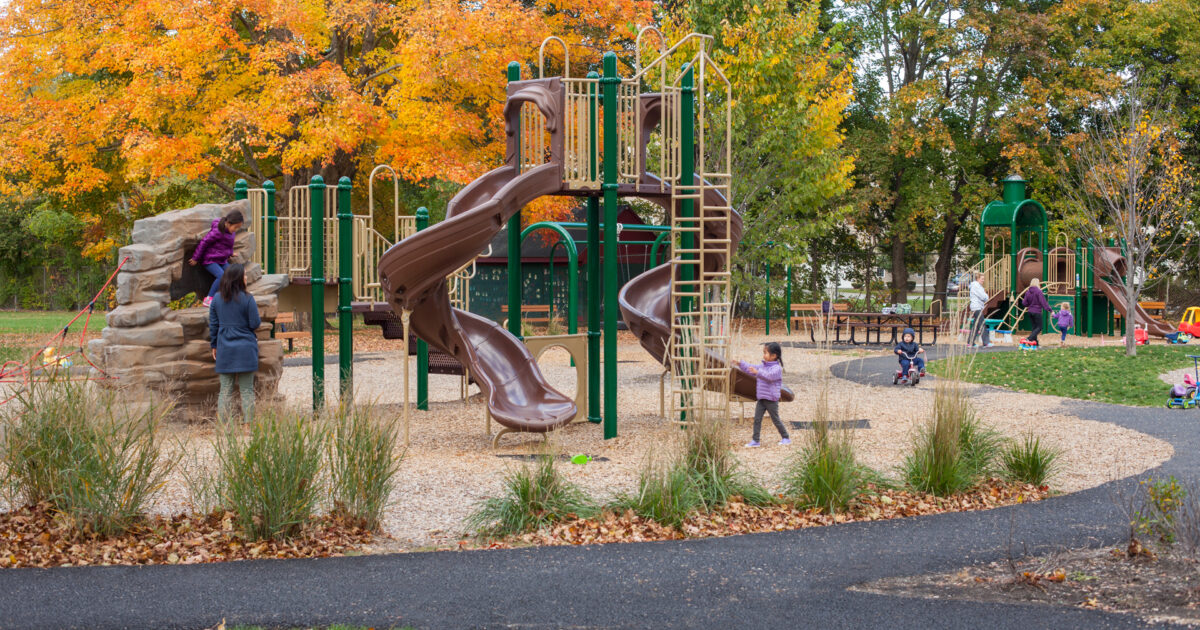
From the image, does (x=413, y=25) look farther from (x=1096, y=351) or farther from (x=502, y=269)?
(x=1096, y=351)

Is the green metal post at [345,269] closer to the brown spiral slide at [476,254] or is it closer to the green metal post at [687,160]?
the brown spiral slide at [476,254]

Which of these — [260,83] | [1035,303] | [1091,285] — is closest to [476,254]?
[260,83]

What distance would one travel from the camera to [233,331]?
9664 millimetres

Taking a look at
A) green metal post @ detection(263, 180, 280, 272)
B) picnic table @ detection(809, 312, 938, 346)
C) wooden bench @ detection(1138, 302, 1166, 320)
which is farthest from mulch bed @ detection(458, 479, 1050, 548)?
wooden bench @ detection(1138, 302, 1166, 320)

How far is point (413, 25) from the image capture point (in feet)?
60.8

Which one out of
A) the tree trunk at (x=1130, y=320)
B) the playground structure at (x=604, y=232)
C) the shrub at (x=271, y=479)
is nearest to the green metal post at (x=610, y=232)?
the playground structure at (x=604, y=232)

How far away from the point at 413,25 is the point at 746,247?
7.10m

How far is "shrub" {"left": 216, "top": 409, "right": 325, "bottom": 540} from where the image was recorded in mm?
5926

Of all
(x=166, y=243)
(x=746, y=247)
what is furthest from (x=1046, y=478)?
(x=746, y=247)

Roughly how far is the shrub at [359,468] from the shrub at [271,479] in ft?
0.70

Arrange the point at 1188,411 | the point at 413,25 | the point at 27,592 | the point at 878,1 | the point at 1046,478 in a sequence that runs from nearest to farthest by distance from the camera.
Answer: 1. the point at 27,592
2. the point at 1046,478
3. the point at 1188,411
4. the point at 413,25
5. the point at 878,1

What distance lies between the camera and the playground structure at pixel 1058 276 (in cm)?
2436

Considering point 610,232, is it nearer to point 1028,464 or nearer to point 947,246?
point 1028,464

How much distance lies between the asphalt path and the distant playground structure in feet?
10.1
